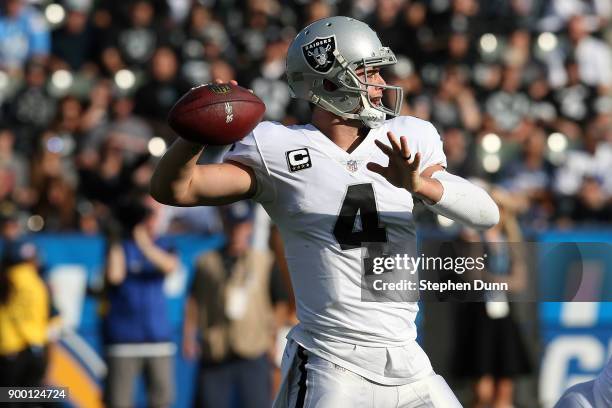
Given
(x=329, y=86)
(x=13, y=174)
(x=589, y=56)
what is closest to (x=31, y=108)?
(x=13, y=174)

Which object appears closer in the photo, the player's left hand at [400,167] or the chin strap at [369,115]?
the player's left hand at [400,167]

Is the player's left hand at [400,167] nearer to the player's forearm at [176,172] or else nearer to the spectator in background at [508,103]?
the player's forearm at [176,172]

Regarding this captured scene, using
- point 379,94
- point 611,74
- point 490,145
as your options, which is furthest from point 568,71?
point 379,94

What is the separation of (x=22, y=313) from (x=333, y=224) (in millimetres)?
4274

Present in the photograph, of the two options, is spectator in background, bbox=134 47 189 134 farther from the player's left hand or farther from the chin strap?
the player's left hand

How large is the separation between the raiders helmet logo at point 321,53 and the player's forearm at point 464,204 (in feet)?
1.87

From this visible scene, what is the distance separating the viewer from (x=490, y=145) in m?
9.70

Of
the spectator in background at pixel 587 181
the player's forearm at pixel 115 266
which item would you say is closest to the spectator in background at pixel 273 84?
the spectator in background at pixel 587 181

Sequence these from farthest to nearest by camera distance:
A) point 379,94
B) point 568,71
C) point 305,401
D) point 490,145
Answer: point 568,71 → point 490,145 → point 379,94 → point 305,401

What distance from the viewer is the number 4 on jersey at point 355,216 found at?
3.87m

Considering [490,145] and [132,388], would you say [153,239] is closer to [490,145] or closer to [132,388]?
[132,388]

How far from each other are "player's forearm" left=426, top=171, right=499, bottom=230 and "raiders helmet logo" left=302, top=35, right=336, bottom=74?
569mm

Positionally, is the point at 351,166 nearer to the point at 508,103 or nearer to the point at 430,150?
the point at 430,150

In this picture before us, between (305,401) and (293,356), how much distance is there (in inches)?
7.8
